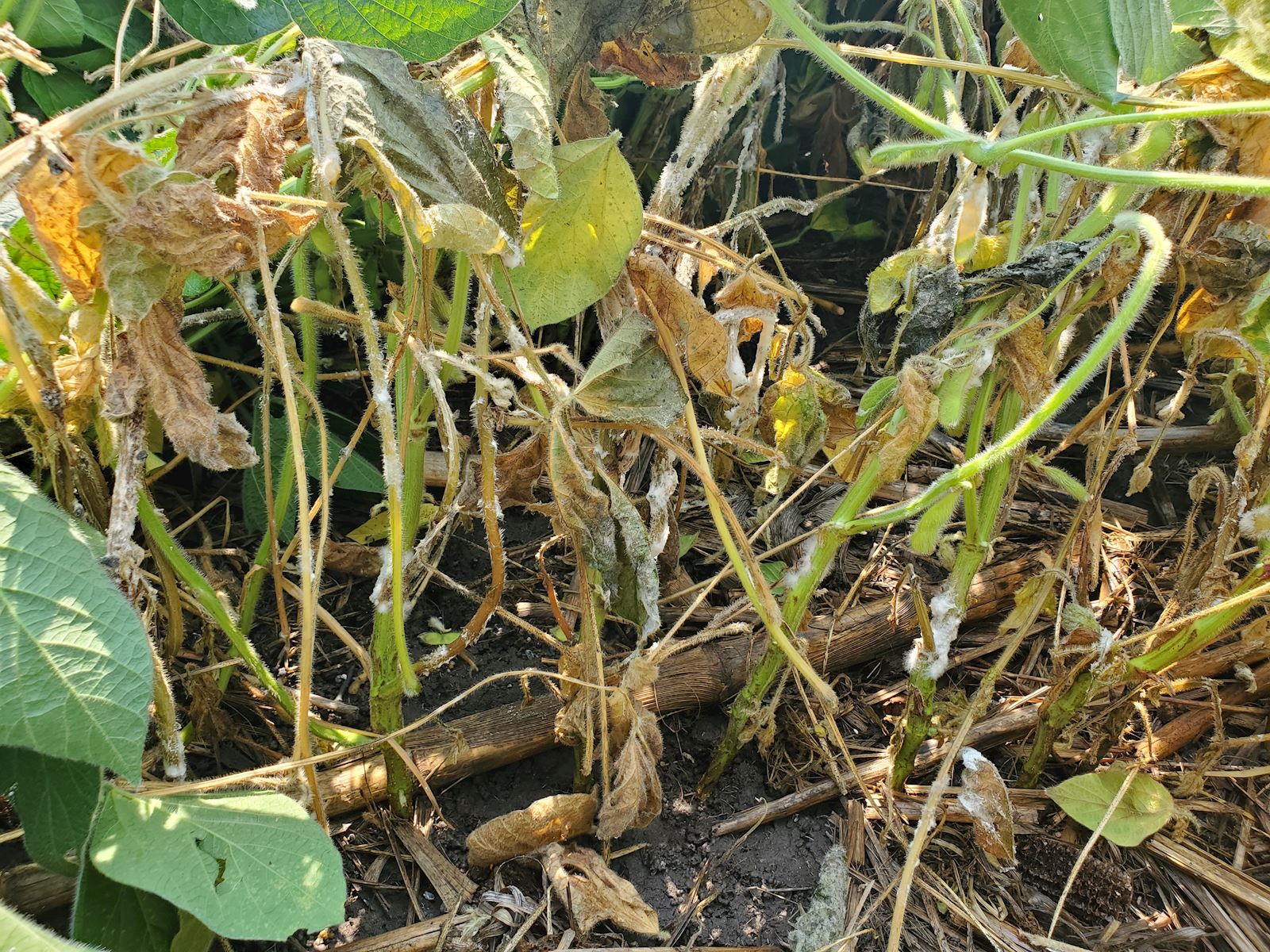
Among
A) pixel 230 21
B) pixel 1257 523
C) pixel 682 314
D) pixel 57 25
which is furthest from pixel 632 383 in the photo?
pixel 57 25

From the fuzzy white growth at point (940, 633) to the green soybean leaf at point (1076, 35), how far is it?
1.58ft

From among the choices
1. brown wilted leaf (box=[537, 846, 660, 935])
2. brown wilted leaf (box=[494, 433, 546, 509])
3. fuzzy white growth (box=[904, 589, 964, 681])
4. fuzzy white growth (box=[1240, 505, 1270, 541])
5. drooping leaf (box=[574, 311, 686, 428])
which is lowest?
brown wilted leaf (box=[537, 846, 660, 935])

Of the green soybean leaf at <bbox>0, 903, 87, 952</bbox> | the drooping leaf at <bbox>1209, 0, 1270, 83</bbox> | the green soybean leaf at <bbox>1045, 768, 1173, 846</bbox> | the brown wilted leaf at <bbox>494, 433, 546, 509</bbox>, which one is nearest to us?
the green soybean leaf at <bbox>0, 903, 87, 952</bbox>

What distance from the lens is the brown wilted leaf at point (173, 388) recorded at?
65 cm

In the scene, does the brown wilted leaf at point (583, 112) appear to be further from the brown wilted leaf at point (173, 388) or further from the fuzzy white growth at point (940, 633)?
the fuzzy white growth at point (940, 633)

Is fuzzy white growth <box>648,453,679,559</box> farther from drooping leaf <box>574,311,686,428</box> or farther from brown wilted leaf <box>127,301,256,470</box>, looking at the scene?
brown wilted leaf <box>127,301,256,470</box>

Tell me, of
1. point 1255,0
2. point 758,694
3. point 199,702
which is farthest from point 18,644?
point 1255,0

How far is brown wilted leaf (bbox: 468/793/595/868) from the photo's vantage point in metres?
0.90

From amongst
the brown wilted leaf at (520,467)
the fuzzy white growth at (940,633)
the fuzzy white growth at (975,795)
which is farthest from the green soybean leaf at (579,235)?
the fuzzy white growth at (975,795)

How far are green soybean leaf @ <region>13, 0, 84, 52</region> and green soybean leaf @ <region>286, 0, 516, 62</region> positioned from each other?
0.60 meters

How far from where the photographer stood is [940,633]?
0.93 m

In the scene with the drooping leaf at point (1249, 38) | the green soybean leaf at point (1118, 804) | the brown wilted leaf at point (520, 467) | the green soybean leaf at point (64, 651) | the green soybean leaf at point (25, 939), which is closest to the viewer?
the green soybean leaf at point (25, 939)

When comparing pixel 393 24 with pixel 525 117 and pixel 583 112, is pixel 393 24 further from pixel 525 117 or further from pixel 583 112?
pixel 583 112

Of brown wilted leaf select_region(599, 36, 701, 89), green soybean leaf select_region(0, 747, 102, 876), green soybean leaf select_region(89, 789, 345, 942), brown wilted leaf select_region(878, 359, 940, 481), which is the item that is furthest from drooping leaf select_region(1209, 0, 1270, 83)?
green soybean leaf select_region(0, 747, 102, 876)
